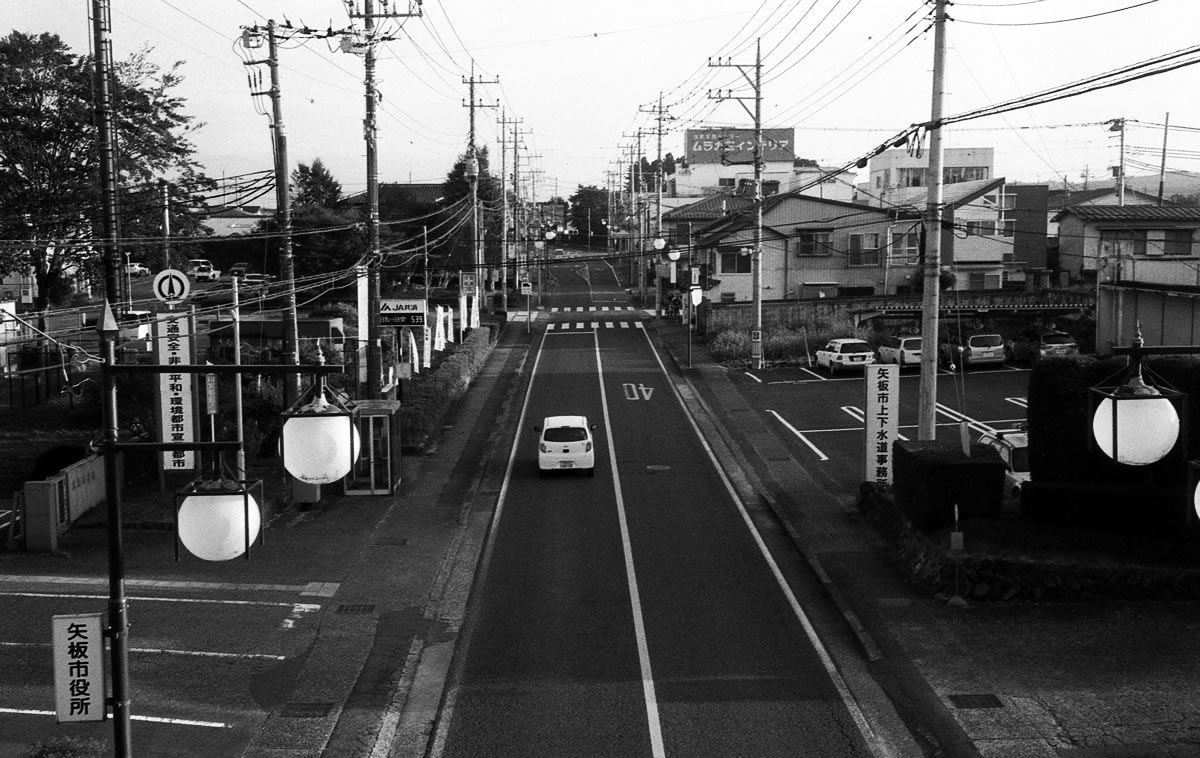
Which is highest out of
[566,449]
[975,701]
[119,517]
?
[119,517]

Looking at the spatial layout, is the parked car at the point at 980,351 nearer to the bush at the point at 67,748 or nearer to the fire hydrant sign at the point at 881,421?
the fire hydrant sign at the point at 881,421

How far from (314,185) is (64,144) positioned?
50.9m

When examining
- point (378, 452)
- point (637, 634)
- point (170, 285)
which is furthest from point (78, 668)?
point (378, 452)

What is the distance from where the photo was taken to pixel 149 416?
30.5 meters

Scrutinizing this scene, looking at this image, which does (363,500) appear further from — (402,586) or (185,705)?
(185,705)

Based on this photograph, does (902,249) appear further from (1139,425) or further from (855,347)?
(1139,425)

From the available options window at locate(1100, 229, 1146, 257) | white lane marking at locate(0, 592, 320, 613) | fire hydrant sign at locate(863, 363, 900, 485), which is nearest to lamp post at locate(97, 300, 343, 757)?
white lane marking at locate(0, 592, 320, 613)

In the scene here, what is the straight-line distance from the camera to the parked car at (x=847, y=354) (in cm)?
4812

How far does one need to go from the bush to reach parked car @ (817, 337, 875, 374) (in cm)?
3845

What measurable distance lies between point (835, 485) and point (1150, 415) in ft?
68.4

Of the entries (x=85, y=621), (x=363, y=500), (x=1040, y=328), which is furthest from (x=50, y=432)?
(x=1040, y=328)

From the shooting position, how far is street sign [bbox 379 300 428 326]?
35094 millimetres

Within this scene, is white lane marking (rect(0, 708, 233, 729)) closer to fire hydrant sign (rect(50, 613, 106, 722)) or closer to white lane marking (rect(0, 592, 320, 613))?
fire hydrant sign (rect(50, 613, 106, 722))

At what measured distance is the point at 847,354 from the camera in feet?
159
